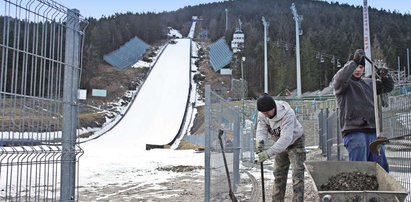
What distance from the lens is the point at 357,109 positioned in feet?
19.7

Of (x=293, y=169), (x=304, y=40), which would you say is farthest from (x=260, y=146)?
(x=304, y=40)

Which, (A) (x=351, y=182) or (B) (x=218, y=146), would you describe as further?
(B) (x=218, y=146)

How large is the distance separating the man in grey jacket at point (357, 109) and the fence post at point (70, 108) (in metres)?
3.00

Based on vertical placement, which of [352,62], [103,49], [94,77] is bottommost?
[352,62]

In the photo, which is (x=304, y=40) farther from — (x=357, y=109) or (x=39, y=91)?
(x=39, y=91)

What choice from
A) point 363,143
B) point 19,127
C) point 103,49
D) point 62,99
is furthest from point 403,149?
point 103,49

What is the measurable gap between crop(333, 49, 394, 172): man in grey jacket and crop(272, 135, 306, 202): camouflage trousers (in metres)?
0.60

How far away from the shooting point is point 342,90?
6.09 meters

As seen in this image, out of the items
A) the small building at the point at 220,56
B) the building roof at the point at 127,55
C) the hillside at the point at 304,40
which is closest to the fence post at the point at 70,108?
the hillside at the point at 304,40

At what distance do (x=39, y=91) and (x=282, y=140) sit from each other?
2830 mm

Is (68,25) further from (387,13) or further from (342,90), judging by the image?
(387,13)

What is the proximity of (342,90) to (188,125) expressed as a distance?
34084 millimetres

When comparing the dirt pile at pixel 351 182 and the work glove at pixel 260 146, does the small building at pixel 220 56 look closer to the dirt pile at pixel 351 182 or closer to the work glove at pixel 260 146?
the work glove at pixel 260 146

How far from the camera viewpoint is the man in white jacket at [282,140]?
5.87 metres
